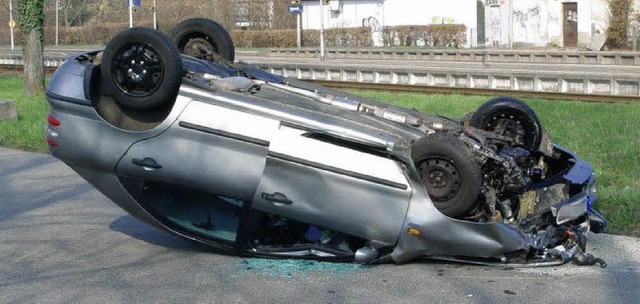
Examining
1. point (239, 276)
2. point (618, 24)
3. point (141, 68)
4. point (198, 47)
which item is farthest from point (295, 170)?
point (618, 24)

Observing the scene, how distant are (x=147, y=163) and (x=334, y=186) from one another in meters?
1.37

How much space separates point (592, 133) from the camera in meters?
14.0

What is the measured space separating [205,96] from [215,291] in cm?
138

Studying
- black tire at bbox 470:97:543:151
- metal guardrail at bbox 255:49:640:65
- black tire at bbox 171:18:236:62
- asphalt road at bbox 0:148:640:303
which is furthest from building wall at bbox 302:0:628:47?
asphalt road at bbox 0:148:640:303

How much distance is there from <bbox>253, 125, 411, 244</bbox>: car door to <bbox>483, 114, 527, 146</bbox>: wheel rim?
5.41 ft

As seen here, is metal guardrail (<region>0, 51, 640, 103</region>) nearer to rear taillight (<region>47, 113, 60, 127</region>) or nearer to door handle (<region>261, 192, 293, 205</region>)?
door handle (<region>261, 192, 293, 205</region>)

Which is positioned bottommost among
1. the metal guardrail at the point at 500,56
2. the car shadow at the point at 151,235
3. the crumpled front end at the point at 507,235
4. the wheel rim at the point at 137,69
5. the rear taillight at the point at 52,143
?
the car shadow at the point at 151,235

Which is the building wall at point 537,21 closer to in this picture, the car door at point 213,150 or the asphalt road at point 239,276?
the asphalt road at point 239,276

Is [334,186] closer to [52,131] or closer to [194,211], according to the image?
[194,211]

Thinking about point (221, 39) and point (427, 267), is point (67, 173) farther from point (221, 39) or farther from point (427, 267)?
point (427, 267)

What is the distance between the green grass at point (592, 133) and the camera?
8.88m

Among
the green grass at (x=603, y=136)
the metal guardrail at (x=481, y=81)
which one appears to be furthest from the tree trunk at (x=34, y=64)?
the metal guardrail at (x=481, y=81)

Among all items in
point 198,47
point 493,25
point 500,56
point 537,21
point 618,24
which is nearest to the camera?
point 198,47

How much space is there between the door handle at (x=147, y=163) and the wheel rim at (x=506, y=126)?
272cm
